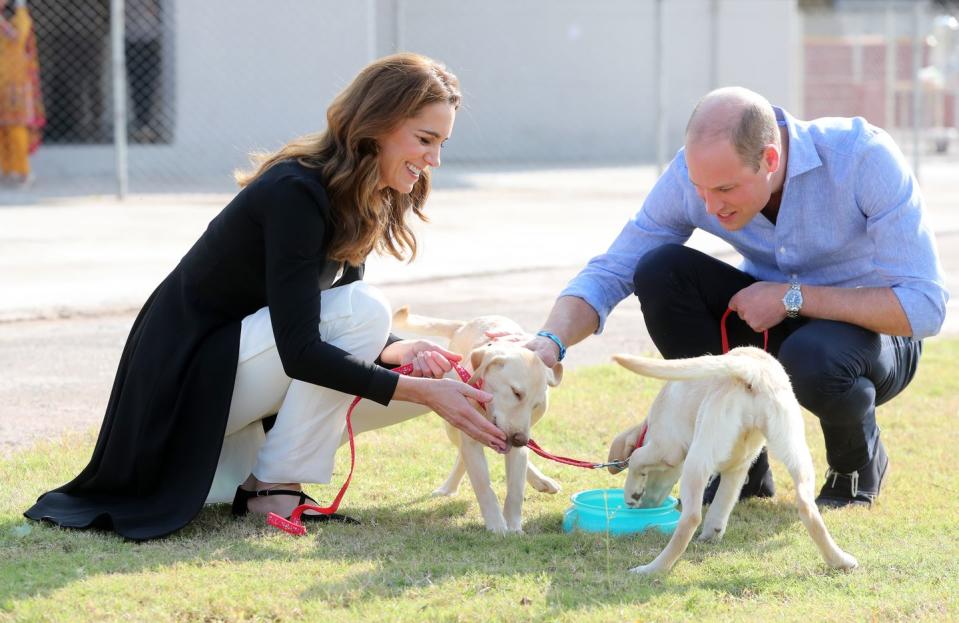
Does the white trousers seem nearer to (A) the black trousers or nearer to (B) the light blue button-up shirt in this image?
(A) the black trousers

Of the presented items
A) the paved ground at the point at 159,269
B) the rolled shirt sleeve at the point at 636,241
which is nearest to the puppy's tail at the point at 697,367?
the rolled shirt sleeve at the point at 636,241

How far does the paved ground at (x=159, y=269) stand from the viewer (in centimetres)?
536

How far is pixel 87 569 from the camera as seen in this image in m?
3.02

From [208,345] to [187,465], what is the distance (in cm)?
33

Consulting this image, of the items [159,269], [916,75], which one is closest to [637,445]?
[159,269]

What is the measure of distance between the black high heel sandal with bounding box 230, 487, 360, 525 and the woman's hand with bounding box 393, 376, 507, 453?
1.42 ft

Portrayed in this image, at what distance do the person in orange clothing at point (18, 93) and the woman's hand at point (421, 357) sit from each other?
30.6 ft

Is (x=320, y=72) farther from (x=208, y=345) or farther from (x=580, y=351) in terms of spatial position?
(x=208, y=345)

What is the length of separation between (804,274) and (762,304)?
22 cm

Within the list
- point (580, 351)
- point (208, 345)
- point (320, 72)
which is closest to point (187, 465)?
point (208, 345)

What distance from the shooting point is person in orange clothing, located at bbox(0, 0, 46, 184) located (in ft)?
38.7

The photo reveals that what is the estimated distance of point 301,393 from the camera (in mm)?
3508

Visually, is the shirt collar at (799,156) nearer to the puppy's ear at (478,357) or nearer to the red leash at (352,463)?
the red leash at (352,463)

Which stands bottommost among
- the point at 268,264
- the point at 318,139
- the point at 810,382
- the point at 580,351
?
the point at 580,351
